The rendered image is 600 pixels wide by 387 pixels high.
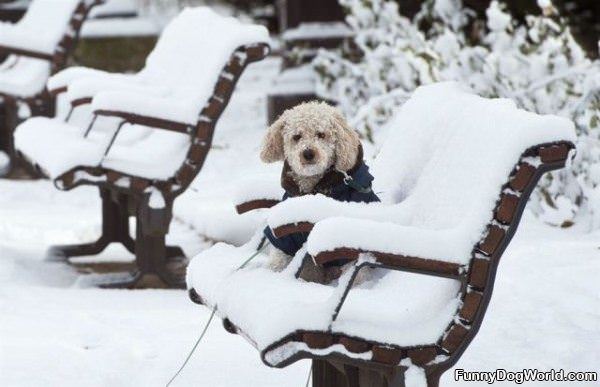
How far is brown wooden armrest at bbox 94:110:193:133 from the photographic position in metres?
5.57

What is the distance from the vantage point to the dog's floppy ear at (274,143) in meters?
4.11

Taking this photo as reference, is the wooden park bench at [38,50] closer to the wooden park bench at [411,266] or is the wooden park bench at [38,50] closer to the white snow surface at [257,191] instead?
the white snow surface at [257,191]

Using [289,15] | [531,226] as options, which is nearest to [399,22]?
[289,15]

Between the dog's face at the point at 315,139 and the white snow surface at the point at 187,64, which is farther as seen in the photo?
the white snow surface at the point at 187,64

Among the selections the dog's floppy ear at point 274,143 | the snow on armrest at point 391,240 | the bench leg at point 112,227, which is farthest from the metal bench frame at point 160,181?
the snow on armrest at point 391,240

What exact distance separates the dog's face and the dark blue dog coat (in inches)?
1.2

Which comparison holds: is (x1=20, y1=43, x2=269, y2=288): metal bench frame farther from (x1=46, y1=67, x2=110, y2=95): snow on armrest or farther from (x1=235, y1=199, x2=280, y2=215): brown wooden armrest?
(x1=235, y1=199, x2=280, y2=215): brown wooden armrest

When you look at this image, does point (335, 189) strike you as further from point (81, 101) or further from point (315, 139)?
point (81, 101)

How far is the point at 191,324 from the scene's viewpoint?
5.20 metres

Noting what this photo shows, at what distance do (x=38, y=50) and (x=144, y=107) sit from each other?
115 inches

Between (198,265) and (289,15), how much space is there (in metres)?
6.28

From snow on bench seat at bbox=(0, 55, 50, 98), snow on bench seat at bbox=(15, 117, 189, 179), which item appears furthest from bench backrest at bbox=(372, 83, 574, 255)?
snow on bench seat at bbox=(0, 55, 50, 98)

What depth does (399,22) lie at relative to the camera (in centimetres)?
910

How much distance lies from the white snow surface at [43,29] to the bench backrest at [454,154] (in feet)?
14.6
